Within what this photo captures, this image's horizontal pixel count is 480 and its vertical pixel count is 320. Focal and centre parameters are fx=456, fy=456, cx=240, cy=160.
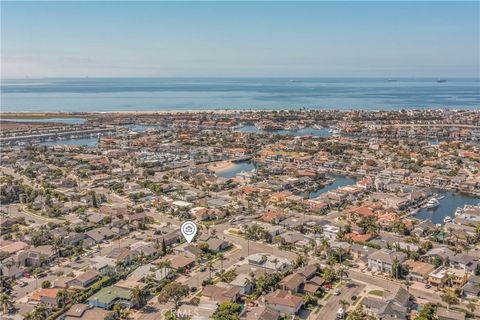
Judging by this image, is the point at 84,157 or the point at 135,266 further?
the point at 84,157

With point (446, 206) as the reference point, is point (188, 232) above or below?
above

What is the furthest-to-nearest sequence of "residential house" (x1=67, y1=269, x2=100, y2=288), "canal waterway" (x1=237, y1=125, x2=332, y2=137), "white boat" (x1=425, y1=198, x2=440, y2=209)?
"canal waterway" (x1=237, y1=125, x2=332, y2=137) < "white boat" (x1=425, y1=198, x2=440, y2=209) < "residential house" (x1=67, y1=269, x2=100, y2=288)

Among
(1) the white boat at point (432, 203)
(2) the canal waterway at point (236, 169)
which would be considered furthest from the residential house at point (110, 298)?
(2) the canal waterway at point (236, 169)

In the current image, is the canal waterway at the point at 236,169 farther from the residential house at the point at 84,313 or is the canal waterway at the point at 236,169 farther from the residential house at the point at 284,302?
the residential house at the point at 84,313

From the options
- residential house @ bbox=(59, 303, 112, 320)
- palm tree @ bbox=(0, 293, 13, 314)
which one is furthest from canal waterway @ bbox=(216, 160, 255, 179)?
palm tree @ bbox=(0, 293, 13, 314)

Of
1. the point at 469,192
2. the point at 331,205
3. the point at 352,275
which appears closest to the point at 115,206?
the point at 331,205

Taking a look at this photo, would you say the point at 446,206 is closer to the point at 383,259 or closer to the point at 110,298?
the point at 383,259

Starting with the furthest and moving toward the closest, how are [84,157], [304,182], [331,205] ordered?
[84,157]
[304,182]
[331,205]

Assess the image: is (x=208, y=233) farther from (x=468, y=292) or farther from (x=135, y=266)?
(x=468, y=292)
